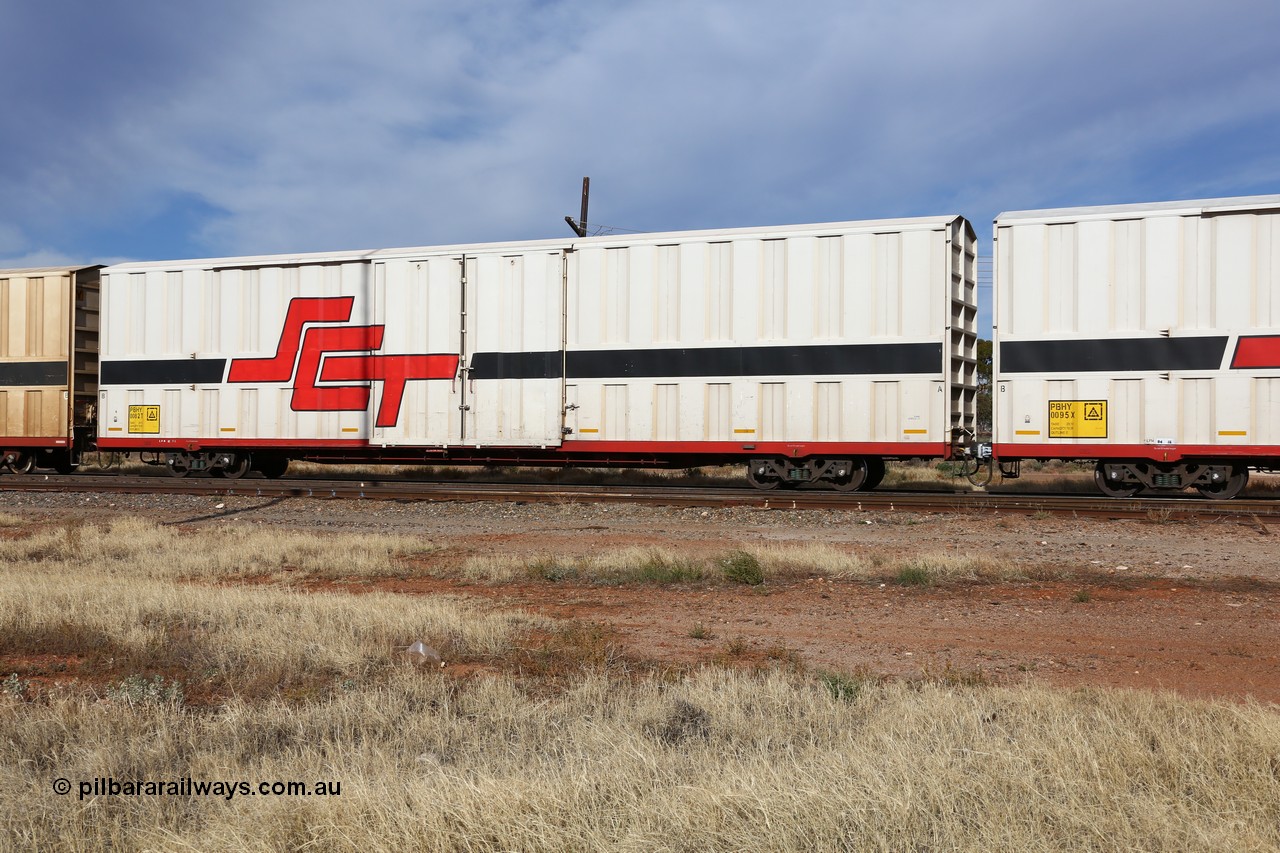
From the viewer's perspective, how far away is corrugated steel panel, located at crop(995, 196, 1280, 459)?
12.5 meters

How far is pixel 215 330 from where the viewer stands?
17.3 meters

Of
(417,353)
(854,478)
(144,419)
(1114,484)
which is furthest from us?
(144,419)

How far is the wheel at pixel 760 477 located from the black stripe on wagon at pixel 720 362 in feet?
5.46

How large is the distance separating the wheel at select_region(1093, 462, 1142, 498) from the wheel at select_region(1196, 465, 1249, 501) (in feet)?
2.91

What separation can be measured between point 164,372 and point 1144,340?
17.7m

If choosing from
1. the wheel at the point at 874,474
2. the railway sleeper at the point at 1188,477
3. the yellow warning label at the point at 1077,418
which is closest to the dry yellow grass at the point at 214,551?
the wheel at the point at 874,474

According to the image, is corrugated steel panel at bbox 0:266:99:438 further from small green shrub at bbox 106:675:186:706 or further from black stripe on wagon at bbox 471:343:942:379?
small green shrub at bbox 106:675:186:706

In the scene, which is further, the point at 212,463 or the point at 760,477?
the point at 212,463

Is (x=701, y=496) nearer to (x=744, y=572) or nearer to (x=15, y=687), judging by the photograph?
(x=744, y=572)

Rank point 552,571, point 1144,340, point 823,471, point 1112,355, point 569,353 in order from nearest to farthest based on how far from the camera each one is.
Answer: point 552,571
point 1144,340
point 1112,355
point 823,471
point 569,353

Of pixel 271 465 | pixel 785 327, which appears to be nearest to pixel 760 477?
pixel 785 327

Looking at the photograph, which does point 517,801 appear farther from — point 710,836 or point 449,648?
point 449,648

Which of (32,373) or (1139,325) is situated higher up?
(1139,325)

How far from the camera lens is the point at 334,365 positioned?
16594 millimetres
